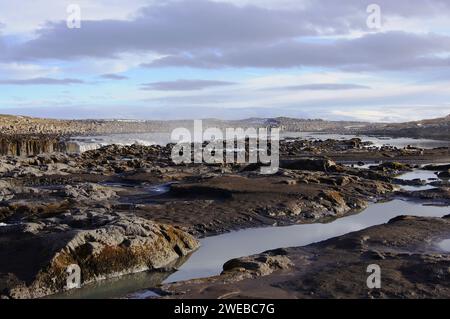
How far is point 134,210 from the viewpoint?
16.5 meters

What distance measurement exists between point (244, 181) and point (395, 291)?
40.6 feet

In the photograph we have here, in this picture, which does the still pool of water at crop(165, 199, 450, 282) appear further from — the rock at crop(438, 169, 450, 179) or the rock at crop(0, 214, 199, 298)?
the rock at crop(438, 169, 450, 179)

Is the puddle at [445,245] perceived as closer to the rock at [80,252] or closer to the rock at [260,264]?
the rock at [260,264]

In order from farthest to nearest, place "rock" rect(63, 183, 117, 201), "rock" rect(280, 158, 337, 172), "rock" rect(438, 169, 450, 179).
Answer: "rock" rect(280, 158, 337, 172) → "rock" rect(438, 169, 450, 179) → "rock" rect(63, 183, 117, 201)

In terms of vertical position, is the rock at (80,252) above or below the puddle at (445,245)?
above

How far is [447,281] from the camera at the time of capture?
8.85 metres

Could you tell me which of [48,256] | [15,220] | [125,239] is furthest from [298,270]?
[15,220]

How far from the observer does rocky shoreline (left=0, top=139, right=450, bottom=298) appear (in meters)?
9.92

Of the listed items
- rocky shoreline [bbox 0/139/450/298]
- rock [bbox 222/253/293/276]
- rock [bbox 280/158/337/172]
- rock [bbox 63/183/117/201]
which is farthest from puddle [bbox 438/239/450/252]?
rock [bbox 280/158/337/172]

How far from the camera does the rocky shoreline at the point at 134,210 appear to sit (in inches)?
391

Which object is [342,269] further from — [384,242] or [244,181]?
[244,181]

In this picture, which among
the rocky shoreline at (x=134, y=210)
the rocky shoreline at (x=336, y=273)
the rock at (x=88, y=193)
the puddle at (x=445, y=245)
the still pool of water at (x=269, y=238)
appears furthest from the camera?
the rock at (x=88, y=193)

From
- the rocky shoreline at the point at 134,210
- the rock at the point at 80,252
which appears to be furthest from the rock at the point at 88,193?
the rock at the point at 80,252

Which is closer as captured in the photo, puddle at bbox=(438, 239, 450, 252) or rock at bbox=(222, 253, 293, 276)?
rock at bbox=(222, 253, 293, 276)
